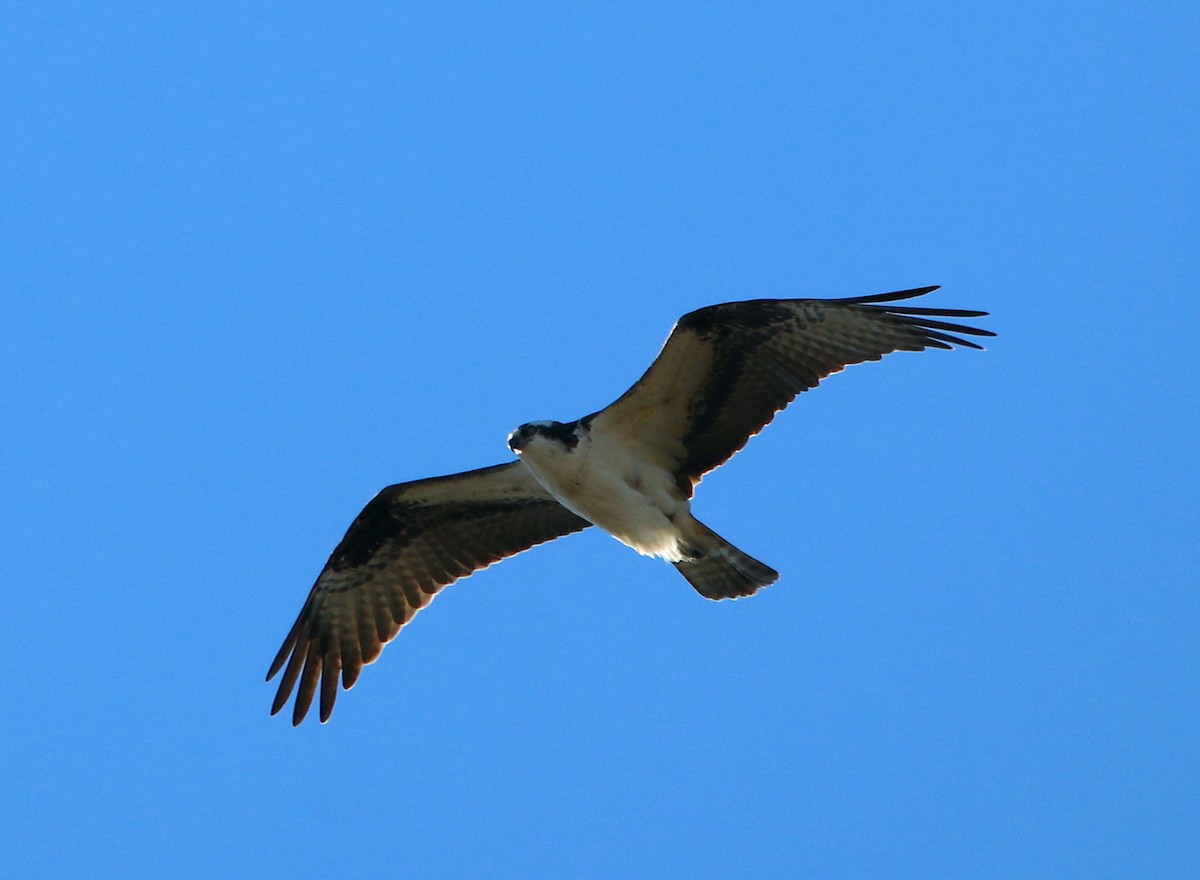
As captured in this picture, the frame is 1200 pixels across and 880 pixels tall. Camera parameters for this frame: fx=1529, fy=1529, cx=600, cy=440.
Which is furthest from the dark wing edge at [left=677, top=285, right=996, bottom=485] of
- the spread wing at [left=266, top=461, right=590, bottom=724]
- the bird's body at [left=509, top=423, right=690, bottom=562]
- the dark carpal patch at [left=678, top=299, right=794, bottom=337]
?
the spread wing at [left=266, top=461, right=590, bottom=724]

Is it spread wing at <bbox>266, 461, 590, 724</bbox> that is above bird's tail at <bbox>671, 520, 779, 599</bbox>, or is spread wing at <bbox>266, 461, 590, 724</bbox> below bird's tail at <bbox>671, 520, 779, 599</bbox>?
above

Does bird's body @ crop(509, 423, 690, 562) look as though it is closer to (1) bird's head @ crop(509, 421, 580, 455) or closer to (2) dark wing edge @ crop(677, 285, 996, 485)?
(1) bird's head @ crop(509, 421, 580, 455)

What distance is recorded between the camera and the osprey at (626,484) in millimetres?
10031

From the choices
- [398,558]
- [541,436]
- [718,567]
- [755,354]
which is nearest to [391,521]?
[398,558]

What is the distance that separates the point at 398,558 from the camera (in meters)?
11.5

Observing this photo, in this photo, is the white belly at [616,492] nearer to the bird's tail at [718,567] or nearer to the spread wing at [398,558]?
the bird's tail at [718,567]

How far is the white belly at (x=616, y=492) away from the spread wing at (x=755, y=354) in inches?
9.7

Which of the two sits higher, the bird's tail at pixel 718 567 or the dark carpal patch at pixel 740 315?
the dark carpal patch at pixel 740 315

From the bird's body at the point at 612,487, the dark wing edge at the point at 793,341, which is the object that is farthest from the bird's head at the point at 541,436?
the dark wing edge at the point at 793,341

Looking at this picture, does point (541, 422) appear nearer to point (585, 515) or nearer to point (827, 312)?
point (585, 515)

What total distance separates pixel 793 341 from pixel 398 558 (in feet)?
11.4

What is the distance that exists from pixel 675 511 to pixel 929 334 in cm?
205

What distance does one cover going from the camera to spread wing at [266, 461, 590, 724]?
1113 centimetres

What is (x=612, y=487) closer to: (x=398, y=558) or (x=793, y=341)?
(x=793, y=341)
